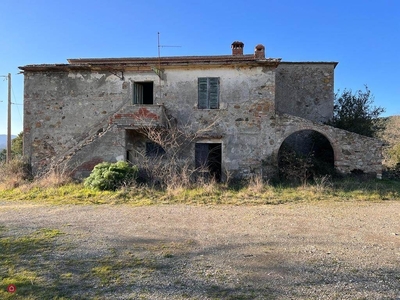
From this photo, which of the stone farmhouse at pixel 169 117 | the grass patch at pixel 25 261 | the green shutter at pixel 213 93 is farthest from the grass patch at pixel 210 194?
the green shutter at pixel 213 93

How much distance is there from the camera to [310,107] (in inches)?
608

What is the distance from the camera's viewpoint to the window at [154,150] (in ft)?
41.3

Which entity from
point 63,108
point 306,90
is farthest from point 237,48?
point 63,108

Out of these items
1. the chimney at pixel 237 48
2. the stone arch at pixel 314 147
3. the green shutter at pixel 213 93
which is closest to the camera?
the stone arch at pixel 314 147

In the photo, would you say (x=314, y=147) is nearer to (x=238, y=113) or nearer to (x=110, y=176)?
(x=238, y=113)

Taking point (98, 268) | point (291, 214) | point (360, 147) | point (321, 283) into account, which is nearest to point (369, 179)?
point (360, 147)

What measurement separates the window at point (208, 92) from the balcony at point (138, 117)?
2103 millimetres

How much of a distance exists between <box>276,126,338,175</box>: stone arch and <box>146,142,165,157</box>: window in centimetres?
528

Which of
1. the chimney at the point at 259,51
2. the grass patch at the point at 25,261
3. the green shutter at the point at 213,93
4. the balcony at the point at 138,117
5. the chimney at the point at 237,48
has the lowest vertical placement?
the grass patch at the point at 25,261

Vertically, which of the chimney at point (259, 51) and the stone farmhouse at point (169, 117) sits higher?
the chimney at point (259, 51)

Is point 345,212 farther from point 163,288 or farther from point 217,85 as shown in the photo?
point 217,85

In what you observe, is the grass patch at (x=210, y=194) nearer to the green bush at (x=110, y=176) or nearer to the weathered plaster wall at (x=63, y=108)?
the green bush at (x=110, y=176)

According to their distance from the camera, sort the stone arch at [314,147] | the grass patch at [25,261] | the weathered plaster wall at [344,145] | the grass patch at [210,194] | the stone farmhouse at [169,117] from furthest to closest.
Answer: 1. the stone arch at [314,147]
2. the weathered plaster wall at [344,145]
3. the stone farmhouse at [169,117]
4. the grass patch at [210,194]
5. the grass patch at [25,261]

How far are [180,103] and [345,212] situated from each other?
26.5 feet
